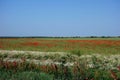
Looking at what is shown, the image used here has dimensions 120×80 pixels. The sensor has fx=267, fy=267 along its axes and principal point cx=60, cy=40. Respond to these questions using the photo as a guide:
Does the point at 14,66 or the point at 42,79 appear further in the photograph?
the point at 14,66

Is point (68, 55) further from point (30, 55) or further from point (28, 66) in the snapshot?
point (28, 66)

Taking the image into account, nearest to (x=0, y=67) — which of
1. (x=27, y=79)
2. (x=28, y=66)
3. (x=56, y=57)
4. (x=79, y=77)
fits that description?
(x=28, y=66)

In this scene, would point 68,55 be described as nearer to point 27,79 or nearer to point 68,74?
point 68,74

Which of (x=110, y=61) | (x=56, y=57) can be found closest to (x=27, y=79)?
(x=110, y=61)

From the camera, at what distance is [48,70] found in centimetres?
1131

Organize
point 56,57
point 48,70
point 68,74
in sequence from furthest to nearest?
1. point 56,57
2. point 48,70
3. point 68,74

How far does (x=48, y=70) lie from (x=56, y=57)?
531cm

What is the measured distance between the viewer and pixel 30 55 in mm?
17625

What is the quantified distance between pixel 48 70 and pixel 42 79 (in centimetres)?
193

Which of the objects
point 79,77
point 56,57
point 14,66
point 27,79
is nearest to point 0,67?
point 14,66

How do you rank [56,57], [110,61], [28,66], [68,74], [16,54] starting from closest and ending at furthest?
[68,74] < [28,66] < [110,61] < [56,57] < [16,54]

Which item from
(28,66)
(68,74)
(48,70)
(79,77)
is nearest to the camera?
(79,77)

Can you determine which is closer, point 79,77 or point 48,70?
point 79,77

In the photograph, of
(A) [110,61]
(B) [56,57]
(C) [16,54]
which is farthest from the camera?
(C) [16,54]
